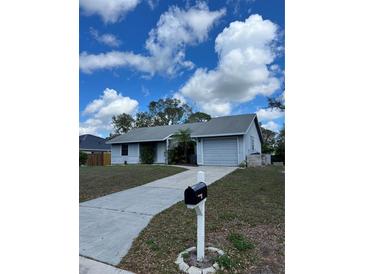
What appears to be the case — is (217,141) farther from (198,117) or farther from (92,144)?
(92,144)

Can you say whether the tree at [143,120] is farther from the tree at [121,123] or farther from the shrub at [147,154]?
the shrub at [147,154]

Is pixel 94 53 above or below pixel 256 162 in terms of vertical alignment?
above

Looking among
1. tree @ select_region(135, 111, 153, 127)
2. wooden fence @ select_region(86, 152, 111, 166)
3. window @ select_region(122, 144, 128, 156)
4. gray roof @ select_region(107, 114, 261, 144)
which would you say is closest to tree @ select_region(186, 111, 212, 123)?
tree @ select_region(135, 111, 153, 127)

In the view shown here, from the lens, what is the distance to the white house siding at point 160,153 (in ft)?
61.0

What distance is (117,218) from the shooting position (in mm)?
4418

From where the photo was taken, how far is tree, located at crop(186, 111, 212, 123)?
109 ft

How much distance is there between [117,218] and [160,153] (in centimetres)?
1441

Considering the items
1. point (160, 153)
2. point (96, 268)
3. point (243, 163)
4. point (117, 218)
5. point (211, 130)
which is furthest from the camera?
point (160, 153)

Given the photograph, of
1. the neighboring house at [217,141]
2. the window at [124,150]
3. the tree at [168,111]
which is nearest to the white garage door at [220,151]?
the neighboring house at [217,141]

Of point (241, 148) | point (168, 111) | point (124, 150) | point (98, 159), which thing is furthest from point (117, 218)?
point (168, 111)
